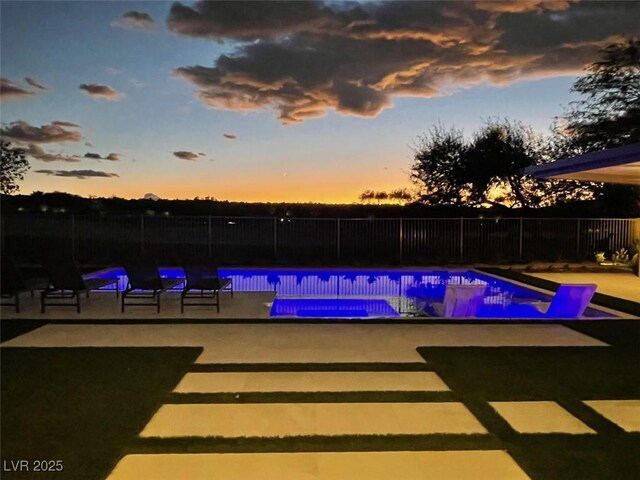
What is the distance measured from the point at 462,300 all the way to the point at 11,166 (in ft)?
62.8

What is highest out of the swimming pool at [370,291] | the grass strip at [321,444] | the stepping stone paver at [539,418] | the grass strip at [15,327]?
the grass strip at [15,327]

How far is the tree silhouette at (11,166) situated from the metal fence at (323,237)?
1.25m

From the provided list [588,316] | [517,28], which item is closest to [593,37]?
[517,28]

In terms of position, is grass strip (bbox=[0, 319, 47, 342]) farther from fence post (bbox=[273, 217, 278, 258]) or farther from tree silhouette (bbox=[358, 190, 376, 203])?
tree silhouette (bbox=[358, 190, 376, 203])

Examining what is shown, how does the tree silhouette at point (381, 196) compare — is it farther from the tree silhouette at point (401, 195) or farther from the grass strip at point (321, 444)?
the grass strip at point (321, 444)

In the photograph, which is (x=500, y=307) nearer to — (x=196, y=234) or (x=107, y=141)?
(x=196, y=234)

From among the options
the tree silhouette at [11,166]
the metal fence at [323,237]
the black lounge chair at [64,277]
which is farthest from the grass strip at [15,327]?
the tree silhouette at [11,166]

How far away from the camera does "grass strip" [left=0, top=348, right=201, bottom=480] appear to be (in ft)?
12.2

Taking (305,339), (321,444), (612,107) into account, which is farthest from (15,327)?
(612,107)

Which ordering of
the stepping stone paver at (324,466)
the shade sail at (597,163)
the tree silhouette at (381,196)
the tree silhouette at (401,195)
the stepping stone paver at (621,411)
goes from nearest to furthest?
the stepping stone paver at (324,466) < the stepping stone paver at (621,411) < the shade sail at (597,163) < the tree silhouette at (401,195) < the tree silhouette at (381,196)

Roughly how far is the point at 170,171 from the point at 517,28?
1736 cm

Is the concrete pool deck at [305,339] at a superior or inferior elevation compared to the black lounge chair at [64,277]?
inferior

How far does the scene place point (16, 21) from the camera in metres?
11.5

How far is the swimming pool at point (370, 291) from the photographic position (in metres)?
10.1
